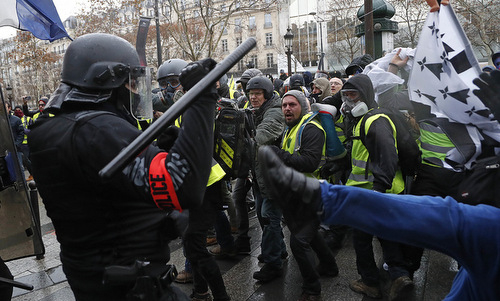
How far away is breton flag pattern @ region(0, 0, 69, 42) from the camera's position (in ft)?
15.1

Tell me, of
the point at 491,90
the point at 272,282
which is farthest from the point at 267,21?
the point at 491,90

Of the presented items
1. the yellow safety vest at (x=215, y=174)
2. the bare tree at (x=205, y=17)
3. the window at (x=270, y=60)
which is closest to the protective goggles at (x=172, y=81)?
the yellow safety vest at (x=215, y=174)

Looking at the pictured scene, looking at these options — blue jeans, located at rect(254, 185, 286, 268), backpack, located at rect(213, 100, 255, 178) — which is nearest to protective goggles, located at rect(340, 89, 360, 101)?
backpack, located at rect(213, 100, 255, 178)

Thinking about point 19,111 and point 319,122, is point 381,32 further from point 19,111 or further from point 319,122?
point 19,111

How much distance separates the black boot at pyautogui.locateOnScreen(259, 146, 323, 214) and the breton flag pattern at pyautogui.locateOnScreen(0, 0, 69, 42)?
476cm

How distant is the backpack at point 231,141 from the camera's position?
3.68m

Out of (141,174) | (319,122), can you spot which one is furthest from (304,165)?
(141,174)

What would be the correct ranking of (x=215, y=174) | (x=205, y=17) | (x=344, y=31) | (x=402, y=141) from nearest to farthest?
(x=215, y=174), (x=402, y=141), (x=205, y=17), (x=344, y=31)

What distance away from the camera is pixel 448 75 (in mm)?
2109

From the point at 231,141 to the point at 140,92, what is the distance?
5.86 ft

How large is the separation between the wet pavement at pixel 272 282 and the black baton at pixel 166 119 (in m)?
2.67

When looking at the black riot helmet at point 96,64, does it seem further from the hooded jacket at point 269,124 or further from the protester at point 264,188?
the hooded jacket at point 269,124

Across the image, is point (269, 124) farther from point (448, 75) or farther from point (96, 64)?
point (96, 64)

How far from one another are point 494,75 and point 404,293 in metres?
2.48
